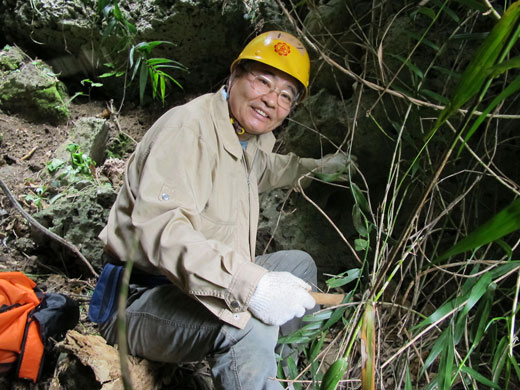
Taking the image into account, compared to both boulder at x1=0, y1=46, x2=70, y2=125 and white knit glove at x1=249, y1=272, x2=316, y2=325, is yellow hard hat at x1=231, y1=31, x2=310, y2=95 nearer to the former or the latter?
white knit glove at x1=249, y1=272, x2=316, y2=325

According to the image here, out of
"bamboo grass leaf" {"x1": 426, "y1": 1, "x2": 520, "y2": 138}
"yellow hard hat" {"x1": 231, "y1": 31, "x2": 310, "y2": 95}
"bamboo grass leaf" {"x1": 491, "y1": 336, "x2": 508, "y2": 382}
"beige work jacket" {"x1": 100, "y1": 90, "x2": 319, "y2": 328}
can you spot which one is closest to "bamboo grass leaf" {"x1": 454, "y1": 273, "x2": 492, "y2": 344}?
"bamboo grass leaf" {"x1": 491, "y1": 336, "x2": 508, "y2": 382}

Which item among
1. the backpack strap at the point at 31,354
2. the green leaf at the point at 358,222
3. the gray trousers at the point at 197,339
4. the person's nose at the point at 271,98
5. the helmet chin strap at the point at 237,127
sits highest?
the person's nose at the point at 271,98

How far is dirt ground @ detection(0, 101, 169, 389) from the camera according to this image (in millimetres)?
2273

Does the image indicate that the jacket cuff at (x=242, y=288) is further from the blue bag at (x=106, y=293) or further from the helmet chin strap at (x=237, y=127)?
the helmet chin strap at (x=237, y=127)

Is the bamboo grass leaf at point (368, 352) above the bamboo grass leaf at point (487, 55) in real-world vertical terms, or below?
below

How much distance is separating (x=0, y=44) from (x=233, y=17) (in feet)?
7.71

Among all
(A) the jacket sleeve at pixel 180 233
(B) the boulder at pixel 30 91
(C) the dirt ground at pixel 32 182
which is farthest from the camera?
(B) the boulder at pixel 30 91

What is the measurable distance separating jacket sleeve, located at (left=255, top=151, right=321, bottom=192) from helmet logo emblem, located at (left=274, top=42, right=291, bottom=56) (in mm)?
535

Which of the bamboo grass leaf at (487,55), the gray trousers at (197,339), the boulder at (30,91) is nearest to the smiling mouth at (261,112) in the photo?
the gray trousers at (197,339)

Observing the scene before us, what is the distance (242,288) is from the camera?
128cm

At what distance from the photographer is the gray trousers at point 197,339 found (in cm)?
133

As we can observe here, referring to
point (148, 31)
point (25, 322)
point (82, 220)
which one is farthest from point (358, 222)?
point (148, 31)

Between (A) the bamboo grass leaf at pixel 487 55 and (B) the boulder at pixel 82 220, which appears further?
(B) the boulder at pixel 82 220

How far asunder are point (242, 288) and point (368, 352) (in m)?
0.50
